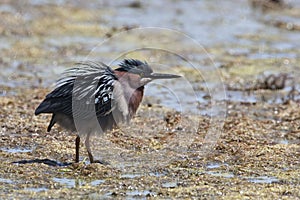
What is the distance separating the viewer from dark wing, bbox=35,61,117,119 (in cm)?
820

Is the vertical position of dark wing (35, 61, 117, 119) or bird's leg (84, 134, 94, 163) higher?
dark wing (35, 61, 117, 119)

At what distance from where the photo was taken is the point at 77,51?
15.0 m

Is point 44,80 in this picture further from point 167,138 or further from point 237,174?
point 237,174

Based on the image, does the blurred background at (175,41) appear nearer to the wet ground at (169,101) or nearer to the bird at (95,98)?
the wet ground at (169,101)

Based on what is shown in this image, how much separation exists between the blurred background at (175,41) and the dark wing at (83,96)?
3.23 meters

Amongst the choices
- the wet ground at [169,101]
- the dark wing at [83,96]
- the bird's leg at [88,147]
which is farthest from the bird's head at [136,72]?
the wet ground at [169,101]

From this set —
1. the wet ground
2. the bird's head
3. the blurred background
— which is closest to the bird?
the bird's head

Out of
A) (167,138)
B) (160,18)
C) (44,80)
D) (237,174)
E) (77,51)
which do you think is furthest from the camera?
(160,18)

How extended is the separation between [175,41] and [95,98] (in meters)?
8.42

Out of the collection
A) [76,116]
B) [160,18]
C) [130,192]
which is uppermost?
[160,18]

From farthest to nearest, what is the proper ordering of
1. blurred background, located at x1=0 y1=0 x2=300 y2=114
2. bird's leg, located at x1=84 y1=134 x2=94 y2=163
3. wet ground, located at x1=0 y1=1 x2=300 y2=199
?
blurred background, located at x1=0 y1=0 x2=300 y2=114 < bird's leg, located at x1=84 y1=134 x2=94 y2=163 < wet ground, located at x1=0 y1=1 x2=300 y2=199

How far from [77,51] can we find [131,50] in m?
1.07

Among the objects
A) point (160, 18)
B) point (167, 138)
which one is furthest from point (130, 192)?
point (160, 18)

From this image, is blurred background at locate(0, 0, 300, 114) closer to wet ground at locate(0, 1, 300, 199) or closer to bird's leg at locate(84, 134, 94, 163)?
wet ground at locate(0, 1, 300, 199)
